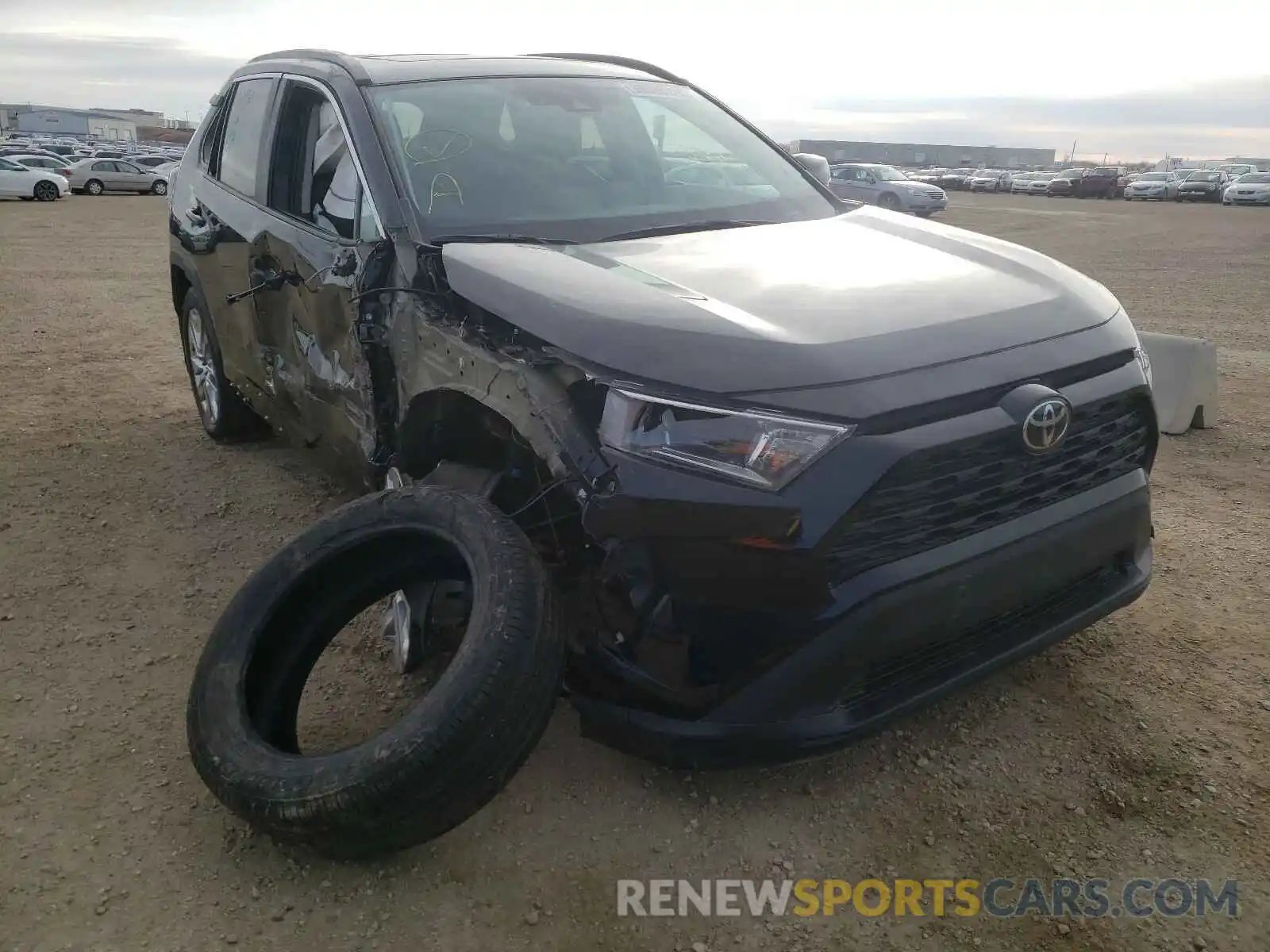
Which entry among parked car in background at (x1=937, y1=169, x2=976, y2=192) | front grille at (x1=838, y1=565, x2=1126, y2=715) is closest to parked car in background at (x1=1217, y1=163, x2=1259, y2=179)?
parked car in background at (x1=937, y1=169, x2=976, y2=192)

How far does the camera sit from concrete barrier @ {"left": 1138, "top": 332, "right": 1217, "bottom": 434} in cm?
524

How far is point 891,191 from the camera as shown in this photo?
27.0 metres

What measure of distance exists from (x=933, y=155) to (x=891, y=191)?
79444mm

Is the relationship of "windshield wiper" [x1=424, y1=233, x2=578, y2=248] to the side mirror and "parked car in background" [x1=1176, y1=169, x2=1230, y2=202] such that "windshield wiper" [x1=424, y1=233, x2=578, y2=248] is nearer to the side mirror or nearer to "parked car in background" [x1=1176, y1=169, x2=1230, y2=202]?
the side mirror

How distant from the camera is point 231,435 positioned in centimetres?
521

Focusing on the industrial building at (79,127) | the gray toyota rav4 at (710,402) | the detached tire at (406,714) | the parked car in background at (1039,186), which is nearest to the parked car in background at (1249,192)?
the parked car in background at (1039,186)

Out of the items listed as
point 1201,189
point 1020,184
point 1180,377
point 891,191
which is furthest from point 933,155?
point 1180,377

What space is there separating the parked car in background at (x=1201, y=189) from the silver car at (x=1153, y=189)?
1.58ft

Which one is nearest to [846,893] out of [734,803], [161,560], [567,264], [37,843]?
[734,803]

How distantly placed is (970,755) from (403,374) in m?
1.94

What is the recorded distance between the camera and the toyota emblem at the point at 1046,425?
2.28 metres

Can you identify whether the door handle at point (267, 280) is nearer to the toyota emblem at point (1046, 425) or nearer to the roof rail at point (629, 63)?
the roof rail at point (629, 63)

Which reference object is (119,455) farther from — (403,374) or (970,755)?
(970,755)

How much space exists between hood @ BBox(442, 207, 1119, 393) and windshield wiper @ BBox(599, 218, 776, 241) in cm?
5
